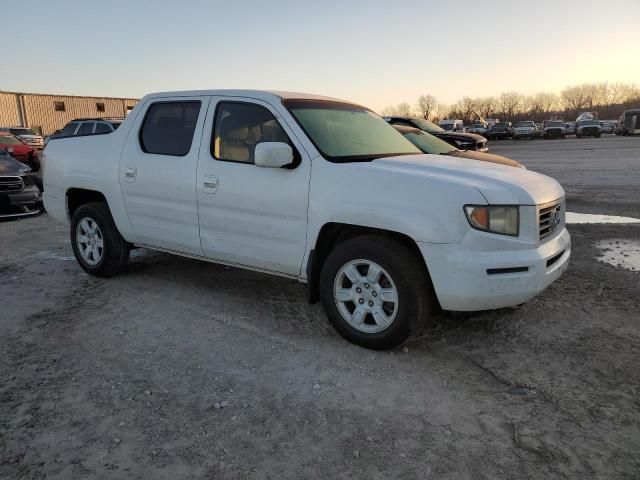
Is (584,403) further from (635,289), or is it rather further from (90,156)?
(90,156)

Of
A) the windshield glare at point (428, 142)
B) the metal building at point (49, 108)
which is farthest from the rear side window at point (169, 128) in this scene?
the metal building at point (49, 108)

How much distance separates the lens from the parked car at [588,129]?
144 feet

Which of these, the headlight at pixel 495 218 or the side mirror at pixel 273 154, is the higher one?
the side mirror at pixel 273 154

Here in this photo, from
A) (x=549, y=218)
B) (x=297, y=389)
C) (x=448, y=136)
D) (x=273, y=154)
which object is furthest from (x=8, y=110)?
(x=549, y=218)

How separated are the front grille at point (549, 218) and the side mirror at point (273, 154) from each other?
1.78 m

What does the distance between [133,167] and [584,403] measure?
13.4 feet

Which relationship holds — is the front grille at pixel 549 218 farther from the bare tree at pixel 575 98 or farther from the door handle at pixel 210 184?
the bare tree at pixel 575 98

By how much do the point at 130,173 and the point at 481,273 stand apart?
10.9ft

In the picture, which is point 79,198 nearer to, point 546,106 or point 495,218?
point 495,218

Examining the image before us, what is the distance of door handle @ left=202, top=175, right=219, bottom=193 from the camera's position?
13.6 ft

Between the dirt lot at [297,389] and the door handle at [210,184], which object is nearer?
the dirt lot at [297,389]

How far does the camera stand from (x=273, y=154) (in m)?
3.62

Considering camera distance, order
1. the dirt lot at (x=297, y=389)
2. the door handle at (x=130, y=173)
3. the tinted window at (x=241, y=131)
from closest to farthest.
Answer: the dirt lot at (x=297, y=389) → the tinted window at (x=241, y=131) → the door handle at (x=130, y=173)

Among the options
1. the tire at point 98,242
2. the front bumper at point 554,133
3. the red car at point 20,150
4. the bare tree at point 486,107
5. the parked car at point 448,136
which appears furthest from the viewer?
the bare tree at point 486,107
